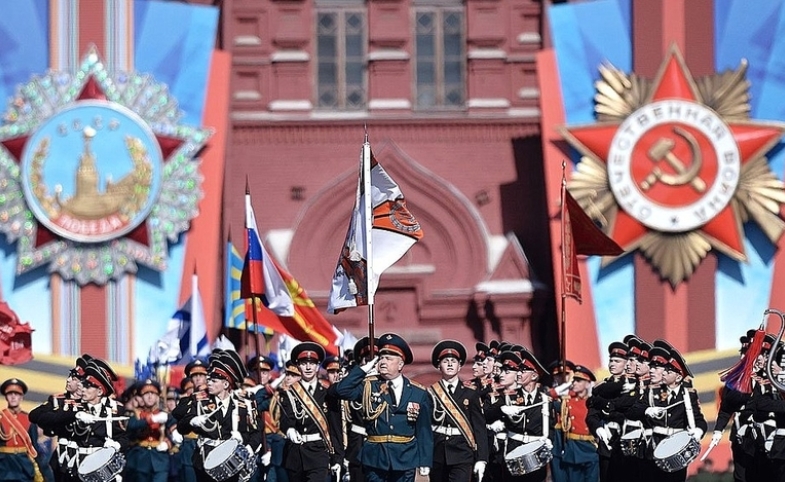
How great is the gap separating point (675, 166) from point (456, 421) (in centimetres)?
988

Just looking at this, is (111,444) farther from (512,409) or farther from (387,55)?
(387,55)

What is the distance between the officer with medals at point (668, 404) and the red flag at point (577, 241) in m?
3.06

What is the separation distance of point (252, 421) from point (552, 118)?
10.2 meters

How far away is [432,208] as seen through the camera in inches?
1068

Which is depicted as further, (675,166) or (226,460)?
(675,166)

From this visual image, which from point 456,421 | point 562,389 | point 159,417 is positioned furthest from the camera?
point 159,417

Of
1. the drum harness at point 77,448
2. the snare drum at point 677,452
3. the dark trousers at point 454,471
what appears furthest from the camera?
the dark trousers at point 454,471

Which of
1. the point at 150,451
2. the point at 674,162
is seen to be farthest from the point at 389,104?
the point at 150,451

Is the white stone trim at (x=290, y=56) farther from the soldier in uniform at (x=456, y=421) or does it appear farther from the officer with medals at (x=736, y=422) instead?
the officer with medals at (x=736, y=422)

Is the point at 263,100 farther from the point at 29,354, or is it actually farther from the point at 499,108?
the point at 29,354

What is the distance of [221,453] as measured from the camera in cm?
1722

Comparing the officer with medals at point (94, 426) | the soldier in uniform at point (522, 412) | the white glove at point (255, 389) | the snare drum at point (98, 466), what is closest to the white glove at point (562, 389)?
the soldier in uniform at point (522, 412)

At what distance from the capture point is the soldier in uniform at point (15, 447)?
758 inches

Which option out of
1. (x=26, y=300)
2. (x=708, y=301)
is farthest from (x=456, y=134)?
(x=26, y=300)
